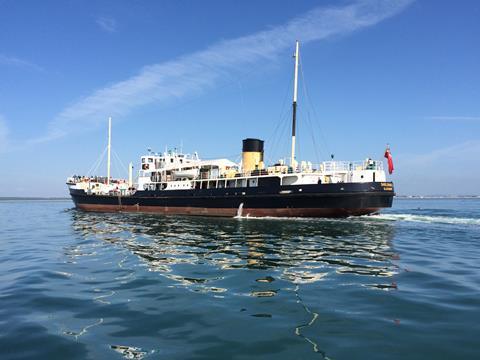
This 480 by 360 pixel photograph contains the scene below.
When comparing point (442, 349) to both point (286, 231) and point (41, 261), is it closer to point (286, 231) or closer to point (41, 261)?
point (41, 261)

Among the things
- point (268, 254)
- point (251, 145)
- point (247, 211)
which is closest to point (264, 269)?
point (268, 254)

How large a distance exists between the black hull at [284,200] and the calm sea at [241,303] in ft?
52.6

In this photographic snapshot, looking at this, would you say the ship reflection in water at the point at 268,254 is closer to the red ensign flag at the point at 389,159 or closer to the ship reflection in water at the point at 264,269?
the ship reflection in water at the point at 264,269

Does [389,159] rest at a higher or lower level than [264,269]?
higher

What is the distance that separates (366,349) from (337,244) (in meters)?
11.6

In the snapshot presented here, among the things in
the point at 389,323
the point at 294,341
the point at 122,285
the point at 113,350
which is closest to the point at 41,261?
the point at 122,285

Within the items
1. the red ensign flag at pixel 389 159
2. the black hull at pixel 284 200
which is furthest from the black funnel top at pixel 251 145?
the red ensign flag at pixel 389 159

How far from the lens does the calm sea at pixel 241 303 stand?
5453 mm

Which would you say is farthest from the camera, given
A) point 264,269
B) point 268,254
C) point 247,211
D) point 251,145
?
point 251,145

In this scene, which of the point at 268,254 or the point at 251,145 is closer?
the point at 268,254

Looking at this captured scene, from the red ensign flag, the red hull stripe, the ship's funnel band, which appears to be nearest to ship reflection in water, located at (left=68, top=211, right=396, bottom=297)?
the red hull stripe

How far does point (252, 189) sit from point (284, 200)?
3.53 meters

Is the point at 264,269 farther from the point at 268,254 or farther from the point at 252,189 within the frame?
the point at 252,189

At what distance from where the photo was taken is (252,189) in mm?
34656
